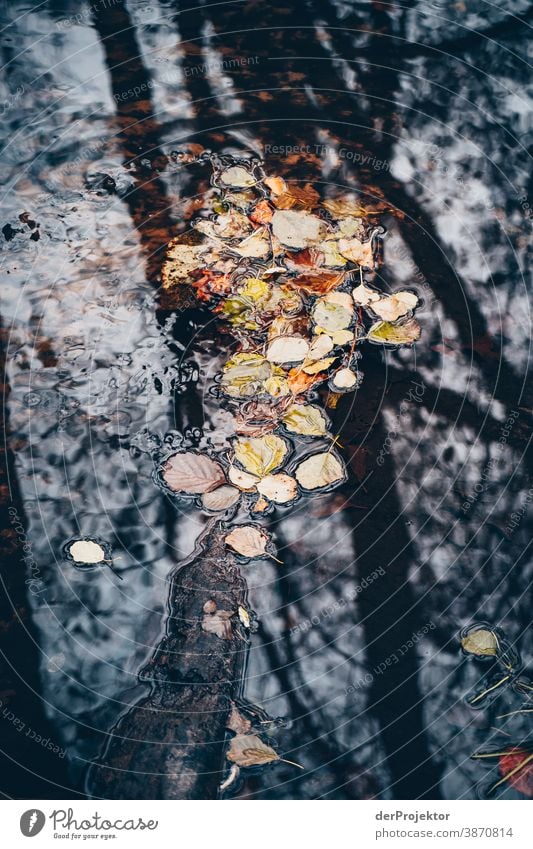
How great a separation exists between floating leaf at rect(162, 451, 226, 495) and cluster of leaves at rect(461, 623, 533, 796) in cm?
104

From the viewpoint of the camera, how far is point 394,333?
278 centimetres

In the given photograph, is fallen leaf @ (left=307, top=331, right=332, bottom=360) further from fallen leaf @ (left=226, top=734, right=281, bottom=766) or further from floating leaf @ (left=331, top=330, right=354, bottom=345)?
fallen leaf @ (left=226, top=734, right=281, bottom=766)

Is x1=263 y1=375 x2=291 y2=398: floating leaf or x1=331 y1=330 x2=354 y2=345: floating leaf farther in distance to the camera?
x1=331 y1=330 x2=354 y2=345: floating leaf

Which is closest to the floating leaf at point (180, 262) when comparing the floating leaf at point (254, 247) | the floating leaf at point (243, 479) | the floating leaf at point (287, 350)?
the floating leaf at point (254, 247)

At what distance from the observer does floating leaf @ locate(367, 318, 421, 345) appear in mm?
2771

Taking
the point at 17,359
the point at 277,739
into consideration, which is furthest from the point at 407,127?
the point at 277,739

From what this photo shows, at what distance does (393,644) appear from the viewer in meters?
2.30

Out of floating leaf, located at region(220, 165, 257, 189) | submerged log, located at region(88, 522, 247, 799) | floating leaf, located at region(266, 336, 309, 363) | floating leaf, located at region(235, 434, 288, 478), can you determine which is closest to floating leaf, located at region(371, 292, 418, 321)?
floating leaf, located at region(266, 336, 309, 363)

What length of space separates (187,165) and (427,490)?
1.86 meters

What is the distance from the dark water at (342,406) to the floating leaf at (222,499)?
0.23ft

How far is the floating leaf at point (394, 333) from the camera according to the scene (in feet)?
9.09

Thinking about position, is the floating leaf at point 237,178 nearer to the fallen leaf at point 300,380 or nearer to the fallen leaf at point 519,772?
the fallen leaf at point 300,380
